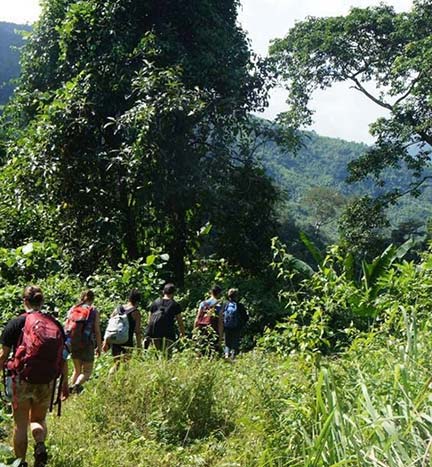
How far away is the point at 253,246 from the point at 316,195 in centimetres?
3851

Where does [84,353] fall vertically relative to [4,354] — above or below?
below

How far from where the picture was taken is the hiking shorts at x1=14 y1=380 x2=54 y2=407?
453cm

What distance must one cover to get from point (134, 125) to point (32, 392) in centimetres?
716

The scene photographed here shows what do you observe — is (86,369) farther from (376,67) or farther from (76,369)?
(376,67)

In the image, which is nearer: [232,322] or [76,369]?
[76,369]

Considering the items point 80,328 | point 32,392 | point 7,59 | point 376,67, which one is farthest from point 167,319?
point 7,59

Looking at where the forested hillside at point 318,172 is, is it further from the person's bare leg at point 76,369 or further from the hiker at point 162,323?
the person's bare leg at point 76,369

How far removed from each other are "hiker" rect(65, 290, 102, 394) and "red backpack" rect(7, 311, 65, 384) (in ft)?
7.63

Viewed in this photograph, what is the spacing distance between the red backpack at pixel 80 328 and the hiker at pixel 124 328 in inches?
16.6

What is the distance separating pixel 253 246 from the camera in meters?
13.1

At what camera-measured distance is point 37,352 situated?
4.43m

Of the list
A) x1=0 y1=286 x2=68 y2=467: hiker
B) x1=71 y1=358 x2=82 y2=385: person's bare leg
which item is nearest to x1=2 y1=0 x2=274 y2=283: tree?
x1=71 y1=358 x2=82 y2=385: person's bare leg

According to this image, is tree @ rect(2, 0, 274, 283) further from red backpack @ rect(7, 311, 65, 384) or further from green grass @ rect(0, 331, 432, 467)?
red backpack @ rect(7, 311, 65, 384)

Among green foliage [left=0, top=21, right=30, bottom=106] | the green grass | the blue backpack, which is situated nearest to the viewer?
the green grass
